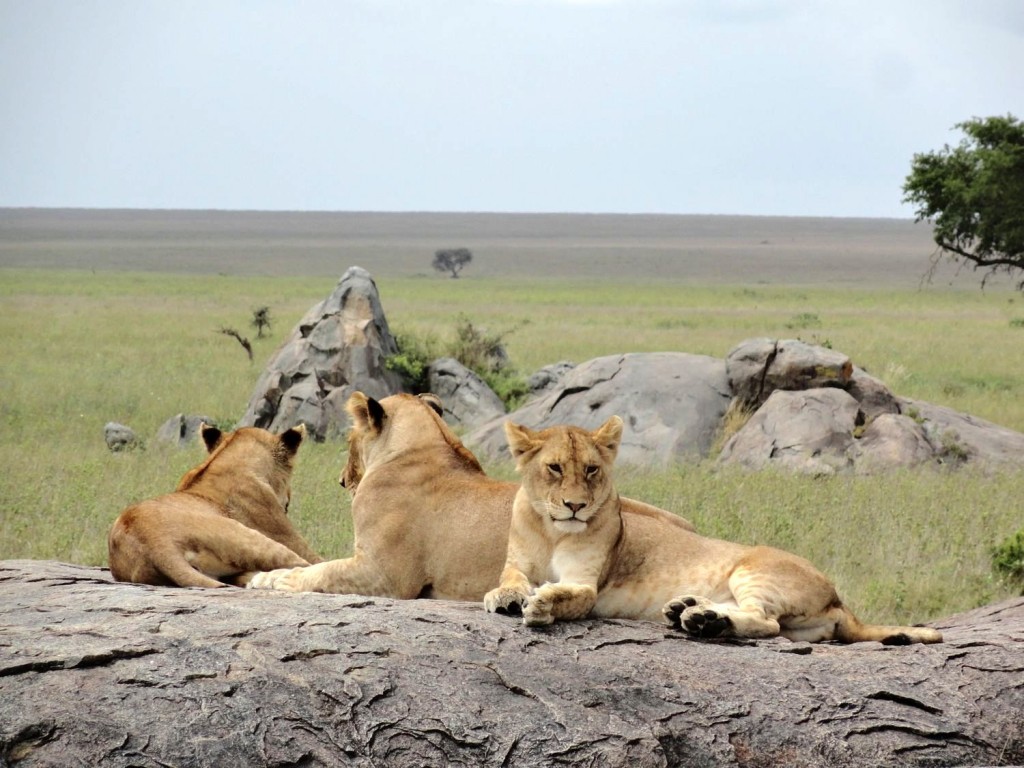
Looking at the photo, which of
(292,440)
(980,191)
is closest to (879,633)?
(292,440)

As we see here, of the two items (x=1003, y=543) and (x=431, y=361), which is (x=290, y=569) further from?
(x=431, y=361)

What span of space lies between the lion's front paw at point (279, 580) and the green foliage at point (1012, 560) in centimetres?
509

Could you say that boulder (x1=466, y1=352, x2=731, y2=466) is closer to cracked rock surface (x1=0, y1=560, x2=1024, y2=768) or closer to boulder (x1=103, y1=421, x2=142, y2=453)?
boulder (x1=103, y1=421, x2=142, y2=453)

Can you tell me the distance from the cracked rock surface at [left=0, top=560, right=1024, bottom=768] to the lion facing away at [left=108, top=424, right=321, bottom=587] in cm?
68

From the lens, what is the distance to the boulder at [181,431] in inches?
637

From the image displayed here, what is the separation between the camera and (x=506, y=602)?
538 cm

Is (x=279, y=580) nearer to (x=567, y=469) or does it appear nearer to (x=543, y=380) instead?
(x=567, y=469)

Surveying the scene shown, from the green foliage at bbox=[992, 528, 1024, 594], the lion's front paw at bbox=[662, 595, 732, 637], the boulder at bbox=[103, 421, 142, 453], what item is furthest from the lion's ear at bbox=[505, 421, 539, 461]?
the boulder at bbox=[103, 421, 142, 453]

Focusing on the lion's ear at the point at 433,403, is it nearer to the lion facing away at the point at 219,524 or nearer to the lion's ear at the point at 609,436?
the lion facing away at the point at 219,524

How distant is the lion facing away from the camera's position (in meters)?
6.19

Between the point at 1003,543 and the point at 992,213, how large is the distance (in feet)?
55.7

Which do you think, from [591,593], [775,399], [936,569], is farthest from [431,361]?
[591,593]

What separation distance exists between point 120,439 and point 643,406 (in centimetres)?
603

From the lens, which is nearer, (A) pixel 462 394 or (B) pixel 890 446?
(B) pixel 890 446
